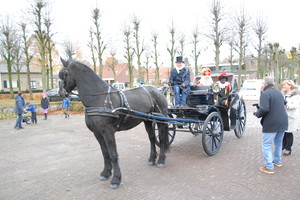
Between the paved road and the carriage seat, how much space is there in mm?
1364

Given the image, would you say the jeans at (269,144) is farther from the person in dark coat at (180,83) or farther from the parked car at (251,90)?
the parked car at (251,90)

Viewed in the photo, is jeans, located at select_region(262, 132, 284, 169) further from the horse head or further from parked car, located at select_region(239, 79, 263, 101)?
parked car, located at select_region(239, 79, 263, 101)

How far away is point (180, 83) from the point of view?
607cm

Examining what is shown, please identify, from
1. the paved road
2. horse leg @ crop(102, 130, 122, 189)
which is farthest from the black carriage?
horse leg @ crop(102, 130, 122, 189)

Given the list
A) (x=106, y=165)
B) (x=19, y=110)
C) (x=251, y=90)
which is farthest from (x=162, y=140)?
(x=251, y=90)

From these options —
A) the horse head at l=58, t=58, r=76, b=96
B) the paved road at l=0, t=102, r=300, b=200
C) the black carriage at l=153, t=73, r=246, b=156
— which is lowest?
the paved road at l=0, t=102, r=300, b=200

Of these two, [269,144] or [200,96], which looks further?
[200,96]

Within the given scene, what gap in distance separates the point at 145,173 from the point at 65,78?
8.37 ft

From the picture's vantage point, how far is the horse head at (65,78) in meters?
4.12


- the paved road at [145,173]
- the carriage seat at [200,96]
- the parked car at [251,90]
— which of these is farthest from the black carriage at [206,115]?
the parked car at [251,90]

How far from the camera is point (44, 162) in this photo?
5785 mm

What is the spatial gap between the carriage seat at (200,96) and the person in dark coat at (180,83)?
33 centimetres

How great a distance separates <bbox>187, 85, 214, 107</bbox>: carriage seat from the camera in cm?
604

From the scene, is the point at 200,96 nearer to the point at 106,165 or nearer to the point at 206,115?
the point at 206,115
